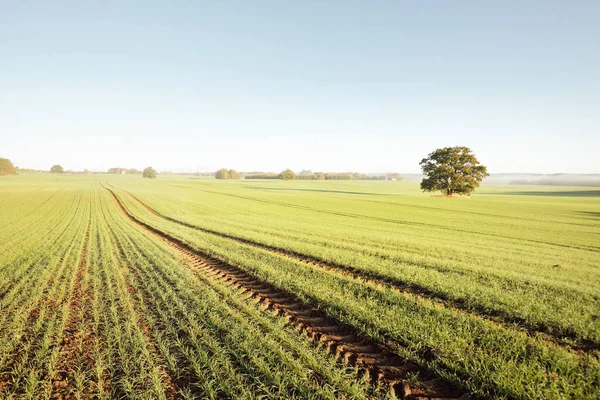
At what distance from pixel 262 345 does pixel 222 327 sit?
1303mm

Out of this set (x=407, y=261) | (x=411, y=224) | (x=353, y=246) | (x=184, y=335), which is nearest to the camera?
(x=184, y=335)

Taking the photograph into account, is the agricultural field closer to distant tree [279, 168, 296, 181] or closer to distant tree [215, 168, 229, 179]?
distant tree [279, 168, 296, 181]

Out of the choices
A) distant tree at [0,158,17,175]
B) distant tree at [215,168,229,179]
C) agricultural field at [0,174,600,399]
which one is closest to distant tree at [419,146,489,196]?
agricultural field at [0,174,600,399]

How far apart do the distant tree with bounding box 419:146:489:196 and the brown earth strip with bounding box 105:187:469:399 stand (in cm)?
6177

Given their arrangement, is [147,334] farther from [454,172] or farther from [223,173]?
[223,173]

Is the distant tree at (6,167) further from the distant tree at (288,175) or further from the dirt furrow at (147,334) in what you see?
the dirt furrow at (147,334)

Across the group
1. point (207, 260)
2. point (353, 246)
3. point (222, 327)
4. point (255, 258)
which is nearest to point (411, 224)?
point (353, 246)

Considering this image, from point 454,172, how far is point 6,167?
209 metres

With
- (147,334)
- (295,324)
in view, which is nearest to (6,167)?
(147,334)

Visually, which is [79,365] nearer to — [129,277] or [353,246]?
[129,277]

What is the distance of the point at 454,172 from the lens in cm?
6053

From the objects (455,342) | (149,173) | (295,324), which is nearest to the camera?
(455,342)

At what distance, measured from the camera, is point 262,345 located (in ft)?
18.7

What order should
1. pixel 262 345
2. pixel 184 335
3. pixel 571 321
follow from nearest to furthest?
pixel 262 345
pixel 184 335
pixel 571 321
